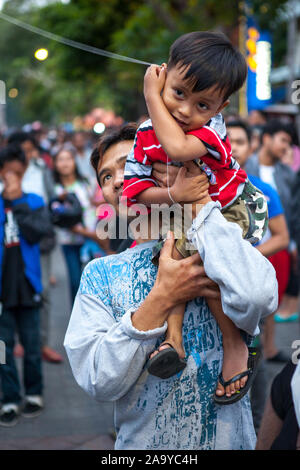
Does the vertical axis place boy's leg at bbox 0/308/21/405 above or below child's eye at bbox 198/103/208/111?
below

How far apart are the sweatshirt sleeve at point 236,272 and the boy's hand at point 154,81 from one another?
46cm

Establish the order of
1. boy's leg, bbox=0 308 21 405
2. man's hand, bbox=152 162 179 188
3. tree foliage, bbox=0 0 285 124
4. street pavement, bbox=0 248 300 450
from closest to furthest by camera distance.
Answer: man's hand, bbox=152 162 179 188, street pavement, bbox=0 248 300 450, boy's leg, bbox=0 308 21 405, tree foliage, bbox=0 0 285 124

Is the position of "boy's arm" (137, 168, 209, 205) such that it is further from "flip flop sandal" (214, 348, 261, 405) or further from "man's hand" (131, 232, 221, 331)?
"flip flop sandal" (214, 348, 261, 405)

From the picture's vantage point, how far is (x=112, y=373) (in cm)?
185

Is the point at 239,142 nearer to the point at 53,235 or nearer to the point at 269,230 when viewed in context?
the point at 269,230

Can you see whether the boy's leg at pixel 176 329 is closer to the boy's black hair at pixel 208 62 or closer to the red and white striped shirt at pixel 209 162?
the red and white striped shirt at pixel 209 162

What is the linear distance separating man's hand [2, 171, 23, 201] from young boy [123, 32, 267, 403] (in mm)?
3094

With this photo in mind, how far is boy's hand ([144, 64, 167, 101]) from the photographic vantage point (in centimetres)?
197

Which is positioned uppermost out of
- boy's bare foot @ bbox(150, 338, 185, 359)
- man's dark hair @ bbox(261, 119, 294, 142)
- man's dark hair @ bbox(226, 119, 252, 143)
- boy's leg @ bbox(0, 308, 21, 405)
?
man's dark hair @ bbox(261, 119, 294, 142)

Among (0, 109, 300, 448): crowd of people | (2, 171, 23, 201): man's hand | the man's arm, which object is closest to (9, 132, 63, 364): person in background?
(0, 109, 300, 448): crowd of people

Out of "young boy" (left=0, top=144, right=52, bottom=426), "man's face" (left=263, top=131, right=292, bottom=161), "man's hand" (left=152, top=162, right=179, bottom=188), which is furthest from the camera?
"man's face" (left=263, top=131, right=292, bottom=161)

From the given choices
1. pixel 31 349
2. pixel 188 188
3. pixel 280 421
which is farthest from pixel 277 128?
pixel 188 188

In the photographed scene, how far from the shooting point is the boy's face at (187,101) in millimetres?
1928

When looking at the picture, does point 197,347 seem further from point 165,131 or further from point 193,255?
point 165,131
